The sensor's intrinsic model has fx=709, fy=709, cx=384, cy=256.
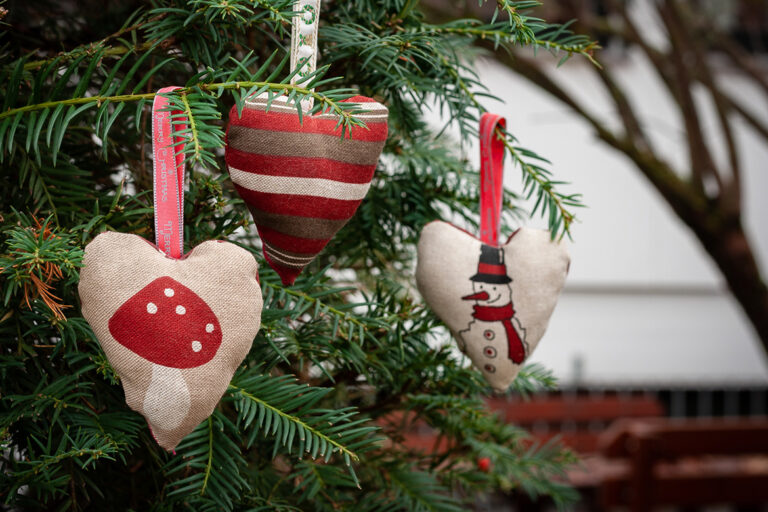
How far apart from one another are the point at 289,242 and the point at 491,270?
14 centimetres

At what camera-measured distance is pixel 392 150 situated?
46 cm

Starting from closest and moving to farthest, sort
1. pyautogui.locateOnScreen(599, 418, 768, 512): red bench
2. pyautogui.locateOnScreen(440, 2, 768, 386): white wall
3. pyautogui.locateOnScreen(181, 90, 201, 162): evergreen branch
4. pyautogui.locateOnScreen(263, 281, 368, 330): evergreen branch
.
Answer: pyautogui.locateOnScreen(181, 90, 201, 162): evergreen branch
pyautogui.locateOnScreen(263, 281, 368, 330): evergreen branch
pyautogui.locateOnScreen(599, 418, 768, 512): red bench
pyautogui.locateOnScreen(440, 2, 768, 386): white wall

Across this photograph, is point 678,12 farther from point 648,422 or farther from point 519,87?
point 648,422

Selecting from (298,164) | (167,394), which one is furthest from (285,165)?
(167,394)

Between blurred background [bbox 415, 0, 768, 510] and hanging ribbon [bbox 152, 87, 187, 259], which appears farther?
blurred background [bbox 415, 0, 768, 510]

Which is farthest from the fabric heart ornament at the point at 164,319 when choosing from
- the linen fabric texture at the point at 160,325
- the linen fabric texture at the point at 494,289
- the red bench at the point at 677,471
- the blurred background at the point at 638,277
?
the blurred background at the point at 638,277

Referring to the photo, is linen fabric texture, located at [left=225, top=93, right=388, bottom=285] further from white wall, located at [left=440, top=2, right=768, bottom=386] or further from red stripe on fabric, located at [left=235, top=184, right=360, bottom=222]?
white wall, located at [left=440, top=2, right=768, bottom=386]

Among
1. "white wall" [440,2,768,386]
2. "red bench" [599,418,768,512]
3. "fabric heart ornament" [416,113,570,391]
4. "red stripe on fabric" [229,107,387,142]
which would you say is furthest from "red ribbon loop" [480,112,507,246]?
"white wall" [440,2,768,386]

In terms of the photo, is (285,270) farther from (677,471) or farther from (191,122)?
(677,471)

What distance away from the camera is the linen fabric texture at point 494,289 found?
407mm

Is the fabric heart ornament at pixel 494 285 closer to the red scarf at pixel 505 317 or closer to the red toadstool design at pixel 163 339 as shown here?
the red scarf at pixel 505 317

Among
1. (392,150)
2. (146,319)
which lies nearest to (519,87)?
(392,150)

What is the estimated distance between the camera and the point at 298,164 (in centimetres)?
31

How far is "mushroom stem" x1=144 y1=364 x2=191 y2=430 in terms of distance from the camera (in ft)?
0.95
